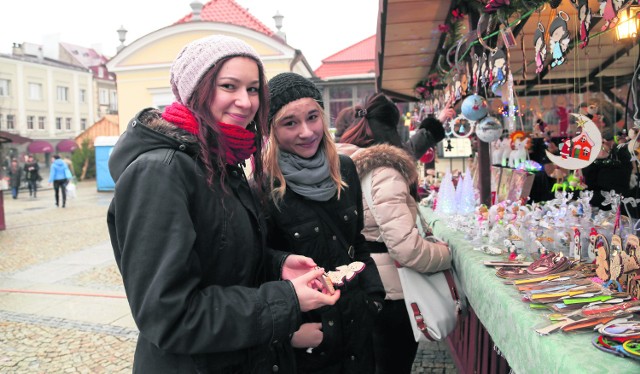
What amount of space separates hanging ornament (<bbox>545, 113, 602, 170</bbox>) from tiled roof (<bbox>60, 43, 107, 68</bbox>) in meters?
54.7

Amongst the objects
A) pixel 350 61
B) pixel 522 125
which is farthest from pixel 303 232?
pixel 350 61

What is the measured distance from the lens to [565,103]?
7.40 m

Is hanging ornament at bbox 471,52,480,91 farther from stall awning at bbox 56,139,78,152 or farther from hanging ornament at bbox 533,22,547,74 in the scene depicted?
stall awning at bbox 56,139,78,152

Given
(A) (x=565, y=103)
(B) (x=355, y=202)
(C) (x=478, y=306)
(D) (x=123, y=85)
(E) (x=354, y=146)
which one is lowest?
(C) (x=478, y=306)

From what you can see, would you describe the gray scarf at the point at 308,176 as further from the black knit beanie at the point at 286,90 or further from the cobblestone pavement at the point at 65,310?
the cobblestone pavement at the point at 65,310

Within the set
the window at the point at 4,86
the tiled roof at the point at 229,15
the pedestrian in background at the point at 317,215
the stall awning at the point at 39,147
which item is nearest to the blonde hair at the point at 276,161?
the pedestrian in background at the point at 317,215

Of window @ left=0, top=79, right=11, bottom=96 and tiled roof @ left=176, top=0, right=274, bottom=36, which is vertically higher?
window @ left=0, top=79, right=11, bottom=96

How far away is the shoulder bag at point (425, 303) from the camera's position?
2.39 metres

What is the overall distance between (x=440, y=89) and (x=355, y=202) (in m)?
5.18

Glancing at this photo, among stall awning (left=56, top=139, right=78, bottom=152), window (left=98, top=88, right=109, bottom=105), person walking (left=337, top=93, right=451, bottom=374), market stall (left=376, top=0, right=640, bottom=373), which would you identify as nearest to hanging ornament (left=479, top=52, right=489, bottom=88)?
market stall (left=376, top=0, right=640, bottom=373)

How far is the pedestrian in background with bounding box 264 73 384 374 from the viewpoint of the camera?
5.70 ft

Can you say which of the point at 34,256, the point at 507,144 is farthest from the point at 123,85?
the point at 507,144

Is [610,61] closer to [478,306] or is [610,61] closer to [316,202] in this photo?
[478,306]

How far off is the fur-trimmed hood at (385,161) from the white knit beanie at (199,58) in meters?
1.14
